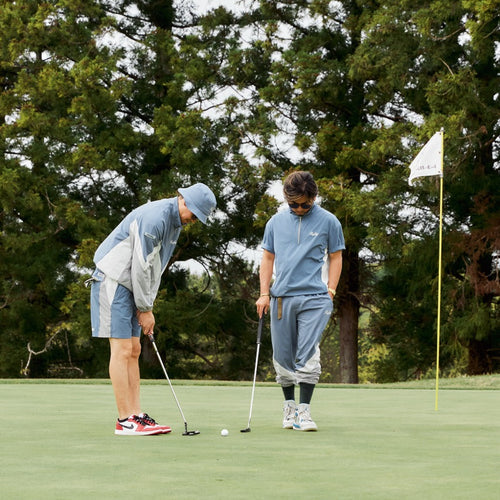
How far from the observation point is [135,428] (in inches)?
236

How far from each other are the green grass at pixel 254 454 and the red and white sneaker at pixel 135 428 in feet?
0.31

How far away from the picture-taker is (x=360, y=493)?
3.71 metres

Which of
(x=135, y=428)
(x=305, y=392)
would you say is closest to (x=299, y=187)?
(x=305, y=392)

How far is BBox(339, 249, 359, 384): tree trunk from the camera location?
2659 centimetres

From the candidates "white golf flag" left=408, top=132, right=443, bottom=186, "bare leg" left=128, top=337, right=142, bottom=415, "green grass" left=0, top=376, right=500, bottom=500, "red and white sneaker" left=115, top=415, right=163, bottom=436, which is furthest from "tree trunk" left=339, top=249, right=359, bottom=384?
"red and white sneaker" left=115, top=415, right=163, bottom=436

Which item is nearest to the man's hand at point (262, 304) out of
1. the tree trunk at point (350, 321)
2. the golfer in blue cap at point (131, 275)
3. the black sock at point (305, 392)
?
the black sock at point (305, 392)

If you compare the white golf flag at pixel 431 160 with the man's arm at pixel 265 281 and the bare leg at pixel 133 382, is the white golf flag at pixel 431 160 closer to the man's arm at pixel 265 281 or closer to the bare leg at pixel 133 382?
the man's arm at pixel 265 281

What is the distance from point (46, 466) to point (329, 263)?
295cm

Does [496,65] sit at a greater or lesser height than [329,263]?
greater

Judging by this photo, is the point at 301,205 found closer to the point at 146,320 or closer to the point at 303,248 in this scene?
the point at 303,248

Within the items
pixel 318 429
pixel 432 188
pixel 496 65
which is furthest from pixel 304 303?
pixel 496 65

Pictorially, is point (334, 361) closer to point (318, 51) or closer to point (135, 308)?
point (318, 51)

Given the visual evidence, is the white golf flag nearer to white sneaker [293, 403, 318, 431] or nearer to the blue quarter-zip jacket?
the blue quarter-zip jacket

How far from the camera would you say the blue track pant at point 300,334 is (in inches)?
258
